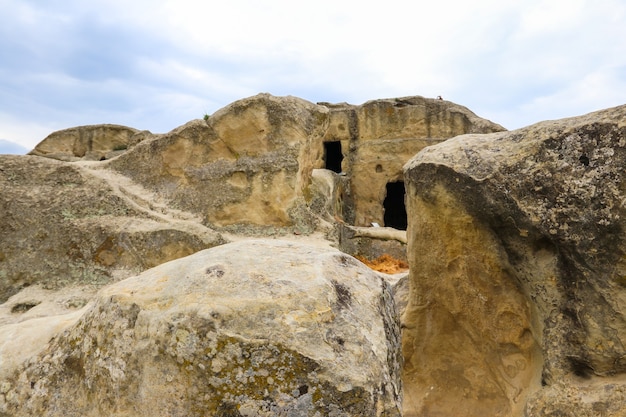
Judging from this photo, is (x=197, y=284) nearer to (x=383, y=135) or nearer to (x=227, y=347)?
(x=227, y=347)

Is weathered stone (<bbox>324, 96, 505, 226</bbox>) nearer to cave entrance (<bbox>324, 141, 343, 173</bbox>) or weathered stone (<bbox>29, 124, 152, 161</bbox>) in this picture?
cave entrance (<bbox>324, 141, 343, 173</bbox>)

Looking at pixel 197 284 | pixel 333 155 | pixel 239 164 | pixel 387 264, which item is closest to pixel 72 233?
pixel 239 164

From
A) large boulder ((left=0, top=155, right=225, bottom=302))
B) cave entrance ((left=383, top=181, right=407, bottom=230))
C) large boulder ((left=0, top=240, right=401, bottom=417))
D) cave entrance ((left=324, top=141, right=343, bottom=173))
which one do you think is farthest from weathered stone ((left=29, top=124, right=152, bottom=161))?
large boulder ((left=0, top=240, right=401, bottom=417))

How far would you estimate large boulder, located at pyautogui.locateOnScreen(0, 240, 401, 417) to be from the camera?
208 cm

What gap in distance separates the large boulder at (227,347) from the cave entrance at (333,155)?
14.1 m

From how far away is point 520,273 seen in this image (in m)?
3.66

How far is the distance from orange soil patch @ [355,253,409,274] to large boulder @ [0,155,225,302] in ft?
12.8

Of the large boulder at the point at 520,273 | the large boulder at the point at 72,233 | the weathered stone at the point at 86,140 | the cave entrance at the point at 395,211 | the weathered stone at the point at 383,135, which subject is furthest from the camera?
the cave entrance at the point at 395,211

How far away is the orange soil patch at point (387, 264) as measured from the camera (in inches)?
356

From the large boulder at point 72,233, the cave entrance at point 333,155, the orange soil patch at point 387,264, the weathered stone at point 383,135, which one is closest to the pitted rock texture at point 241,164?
the large boulder at point 72,233

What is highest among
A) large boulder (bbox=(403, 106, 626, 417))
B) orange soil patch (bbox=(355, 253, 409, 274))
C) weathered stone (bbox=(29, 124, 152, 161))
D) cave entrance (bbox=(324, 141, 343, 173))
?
weathered stone (bbox=(29, 124, 152, 161))

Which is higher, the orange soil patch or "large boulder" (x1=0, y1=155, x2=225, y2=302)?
"large boulder" (x1=0, y1=155, x2=225, y2=302)

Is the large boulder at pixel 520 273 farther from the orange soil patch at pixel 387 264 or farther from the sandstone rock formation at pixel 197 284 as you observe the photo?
the orange soil patch at pixel 387 264

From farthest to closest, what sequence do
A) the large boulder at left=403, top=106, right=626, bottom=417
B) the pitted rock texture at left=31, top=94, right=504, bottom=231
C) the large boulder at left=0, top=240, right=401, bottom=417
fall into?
the pitted rock texture at left=31, top=94, right=504, bottom=231 → the large boulder at left=403, top=106, right=626, bottom=417 → the large boulder at left=0, top=240, right=401, bottom=417
